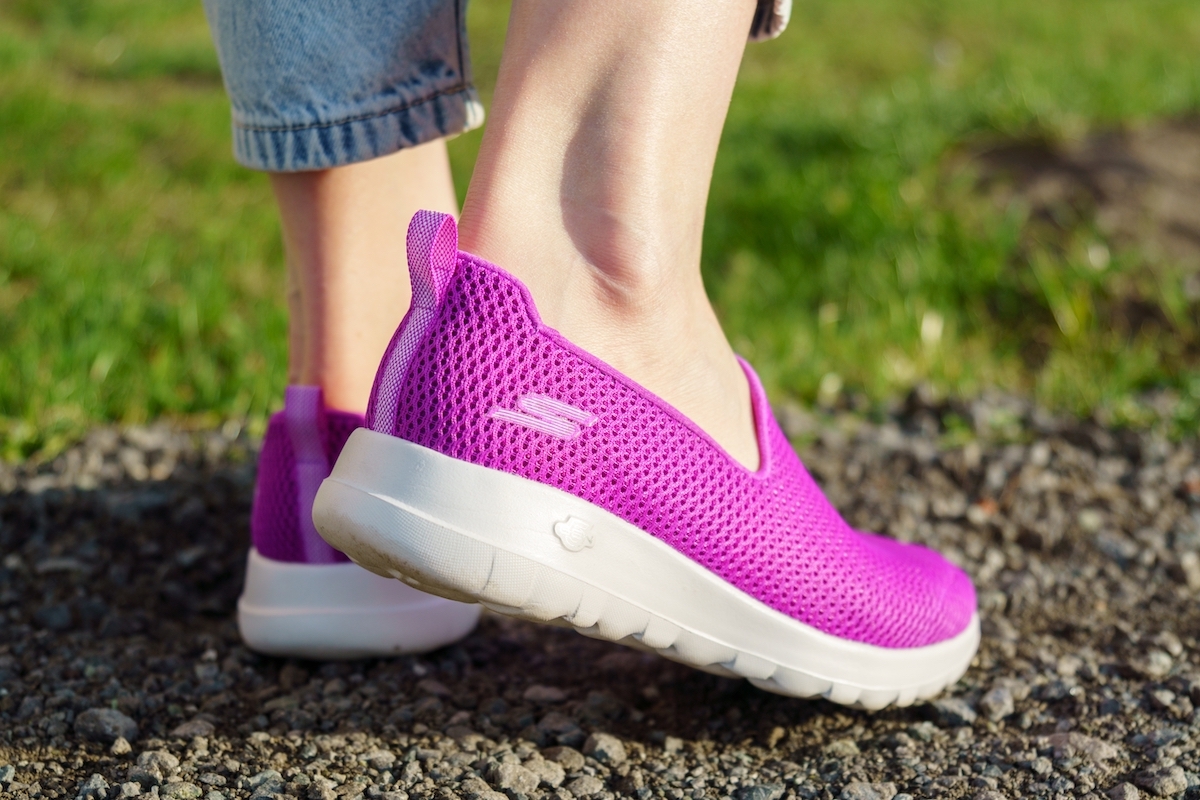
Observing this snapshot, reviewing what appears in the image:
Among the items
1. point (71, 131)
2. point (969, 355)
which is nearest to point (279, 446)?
point (969, 355)

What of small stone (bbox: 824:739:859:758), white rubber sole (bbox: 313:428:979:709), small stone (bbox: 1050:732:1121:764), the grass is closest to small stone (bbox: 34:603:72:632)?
the grass

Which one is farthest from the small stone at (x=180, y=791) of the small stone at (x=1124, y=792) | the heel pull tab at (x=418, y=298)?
→ the small stone at (x=1124, y=792)

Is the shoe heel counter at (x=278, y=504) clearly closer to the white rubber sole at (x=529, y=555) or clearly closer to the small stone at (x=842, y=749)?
the white rubber sole at (x=529, y=555)

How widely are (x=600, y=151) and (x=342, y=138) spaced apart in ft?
1.25

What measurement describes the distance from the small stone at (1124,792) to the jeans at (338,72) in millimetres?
964

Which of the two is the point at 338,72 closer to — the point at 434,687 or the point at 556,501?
the point at 556,501

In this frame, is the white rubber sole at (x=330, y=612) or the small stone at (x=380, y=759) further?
the white rubber sole at (x=330, y=612)

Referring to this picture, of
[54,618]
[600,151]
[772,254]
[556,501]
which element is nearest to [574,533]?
[556,501]

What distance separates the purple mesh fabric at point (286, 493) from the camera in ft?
4.91

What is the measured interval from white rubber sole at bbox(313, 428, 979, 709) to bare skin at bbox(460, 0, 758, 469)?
192 millimetres

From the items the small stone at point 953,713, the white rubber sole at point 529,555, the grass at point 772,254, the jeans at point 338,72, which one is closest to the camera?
the white rubber sole at point 529,555

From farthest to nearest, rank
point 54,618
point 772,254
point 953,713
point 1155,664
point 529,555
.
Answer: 1. point 772,254
2. point 54,618
3. point 1155,664
4. point 953,713
5. point 529,555

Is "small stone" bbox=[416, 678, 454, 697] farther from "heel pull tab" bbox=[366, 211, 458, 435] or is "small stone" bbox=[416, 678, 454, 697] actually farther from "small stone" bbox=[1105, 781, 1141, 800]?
"small stone" bbox=[1105, 781, 1141, 800]

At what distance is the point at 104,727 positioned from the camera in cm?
133
